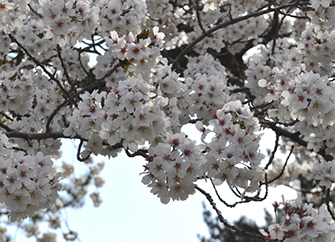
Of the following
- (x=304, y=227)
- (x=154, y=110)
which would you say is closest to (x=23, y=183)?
(x=154, y=110)

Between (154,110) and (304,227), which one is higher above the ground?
(154,110)

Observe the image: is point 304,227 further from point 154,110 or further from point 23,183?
point 23,183

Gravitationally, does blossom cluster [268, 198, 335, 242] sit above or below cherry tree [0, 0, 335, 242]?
below

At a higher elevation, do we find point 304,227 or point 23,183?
point 23,183

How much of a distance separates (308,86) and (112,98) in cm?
122

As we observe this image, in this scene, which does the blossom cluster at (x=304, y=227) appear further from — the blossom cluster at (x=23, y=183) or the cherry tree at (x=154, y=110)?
the blossom cluster at (x=23, y=183)

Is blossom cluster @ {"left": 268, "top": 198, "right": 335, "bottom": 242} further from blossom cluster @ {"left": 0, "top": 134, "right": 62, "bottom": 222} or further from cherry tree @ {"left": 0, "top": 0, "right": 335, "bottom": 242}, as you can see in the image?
blossom cluster @ {"left": 0, "top": 134, "right": 62, "bottom": 222}

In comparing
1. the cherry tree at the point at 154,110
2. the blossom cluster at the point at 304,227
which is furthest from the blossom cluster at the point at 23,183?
the blossom cluster at the point at 304,227

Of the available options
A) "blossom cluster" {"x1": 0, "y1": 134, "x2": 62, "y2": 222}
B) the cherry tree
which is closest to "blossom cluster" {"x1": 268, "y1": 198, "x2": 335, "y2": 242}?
the cherry tree

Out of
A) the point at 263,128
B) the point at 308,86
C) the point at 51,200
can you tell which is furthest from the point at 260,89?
the point at 51,200

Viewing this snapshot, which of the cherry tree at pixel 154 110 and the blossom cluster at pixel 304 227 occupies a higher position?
the cherry tree at pixel 154 110

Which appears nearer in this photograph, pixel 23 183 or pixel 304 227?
pixel 304 227

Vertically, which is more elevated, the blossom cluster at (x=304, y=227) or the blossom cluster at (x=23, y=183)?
the blossom cluster at (x=23, y=183)

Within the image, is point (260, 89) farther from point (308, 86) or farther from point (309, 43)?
point (308, 86)
